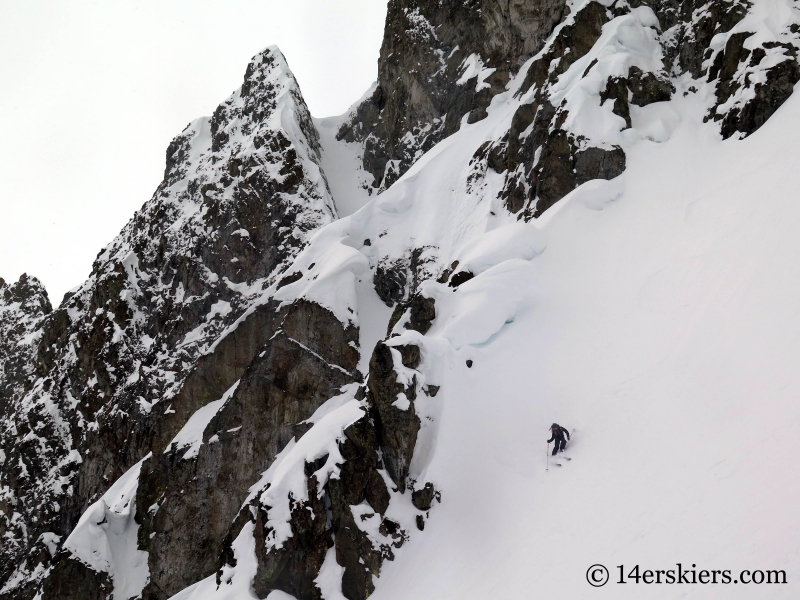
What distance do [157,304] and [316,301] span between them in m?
15.4

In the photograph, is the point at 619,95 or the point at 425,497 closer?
the point at 425,497

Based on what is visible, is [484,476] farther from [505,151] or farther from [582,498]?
Result: [505,151]

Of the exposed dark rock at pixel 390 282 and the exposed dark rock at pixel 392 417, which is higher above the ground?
the exposed dark rock at pixel 390 282

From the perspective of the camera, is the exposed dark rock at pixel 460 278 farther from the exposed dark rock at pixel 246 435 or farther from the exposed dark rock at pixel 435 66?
the exposed dark rock at pixel 435 66

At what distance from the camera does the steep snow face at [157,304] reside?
3522 centimetres

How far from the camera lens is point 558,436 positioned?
1568 centimetres

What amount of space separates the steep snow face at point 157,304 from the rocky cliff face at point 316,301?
0.18 metres

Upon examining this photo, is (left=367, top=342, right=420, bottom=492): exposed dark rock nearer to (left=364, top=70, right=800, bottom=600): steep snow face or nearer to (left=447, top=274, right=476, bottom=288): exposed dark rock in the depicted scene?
(left=364, top=70, right=800, bottom=600): steep snow face

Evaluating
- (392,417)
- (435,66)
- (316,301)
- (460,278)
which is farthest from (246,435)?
(435,66)

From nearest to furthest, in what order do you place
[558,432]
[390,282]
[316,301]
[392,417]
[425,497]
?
1. [558,432]
2. [425,497]
3. [392,417]
4. [316,301]
5. [390,282]

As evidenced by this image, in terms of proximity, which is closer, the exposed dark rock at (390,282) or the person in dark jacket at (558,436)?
the person in dark jacket at (558,436)

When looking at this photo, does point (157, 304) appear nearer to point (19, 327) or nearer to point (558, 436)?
point (19, 327)

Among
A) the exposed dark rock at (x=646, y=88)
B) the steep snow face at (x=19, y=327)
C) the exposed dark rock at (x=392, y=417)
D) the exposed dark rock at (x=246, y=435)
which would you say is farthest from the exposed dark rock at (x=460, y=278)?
the steep snow face at (x=19, y=327)

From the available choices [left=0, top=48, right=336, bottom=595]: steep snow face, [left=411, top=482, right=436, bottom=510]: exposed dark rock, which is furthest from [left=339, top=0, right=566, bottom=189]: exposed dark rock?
[left=411, top=482, right=436, bottom=510]: exposed dark rock
